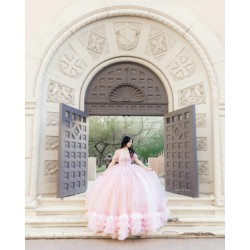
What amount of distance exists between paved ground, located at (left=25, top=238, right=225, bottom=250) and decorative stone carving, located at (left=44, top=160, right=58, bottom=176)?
1728 mm

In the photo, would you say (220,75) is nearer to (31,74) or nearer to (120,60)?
(120,60)

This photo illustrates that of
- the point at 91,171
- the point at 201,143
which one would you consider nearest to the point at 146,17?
the point at 201,143

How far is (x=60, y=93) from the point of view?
581 centimetres

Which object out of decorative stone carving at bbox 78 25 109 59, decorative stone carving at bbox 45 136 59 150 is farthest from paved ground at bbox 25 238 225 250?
decorative stone carving at bbox 78 25 109 59

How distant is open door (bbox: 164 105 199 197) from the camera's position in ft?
17.6

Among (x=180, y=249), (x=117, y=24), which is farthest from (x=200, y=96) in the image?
(x=180, y=249)

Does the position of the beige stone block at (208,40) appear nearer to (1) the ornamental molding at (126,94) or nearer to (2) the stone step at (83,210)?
(1) the ornamental molding at (126,94)

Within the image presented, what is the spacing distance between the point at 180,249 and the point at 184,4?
537 centimetres

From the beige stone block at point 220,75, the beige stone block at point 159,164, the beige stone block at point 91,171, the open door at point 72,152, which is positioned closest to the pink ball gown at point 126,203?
the open door at point 72,152

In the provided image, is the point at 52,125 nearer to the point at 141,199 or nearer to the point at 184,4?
the point at 141,199

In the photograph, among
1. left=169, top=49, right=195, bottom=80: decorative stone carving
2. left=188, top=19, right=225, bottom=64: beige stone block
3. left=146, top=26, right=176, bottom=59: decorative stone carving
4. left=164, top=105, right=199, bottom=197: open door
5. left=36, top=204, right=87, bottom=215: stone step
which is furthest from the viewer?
left=146, top=26, right=176, bottom=59: decorative stone carving

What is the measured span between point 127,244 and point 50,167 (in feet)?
8.58

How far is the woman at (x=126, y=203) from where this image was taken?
3.68m

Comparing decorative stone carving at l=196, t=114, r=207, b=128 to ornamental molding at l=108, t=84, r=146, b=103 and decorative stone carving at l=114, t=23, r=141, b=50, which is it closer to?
ornamental molding at l=108, t=84, r=146, b=103
